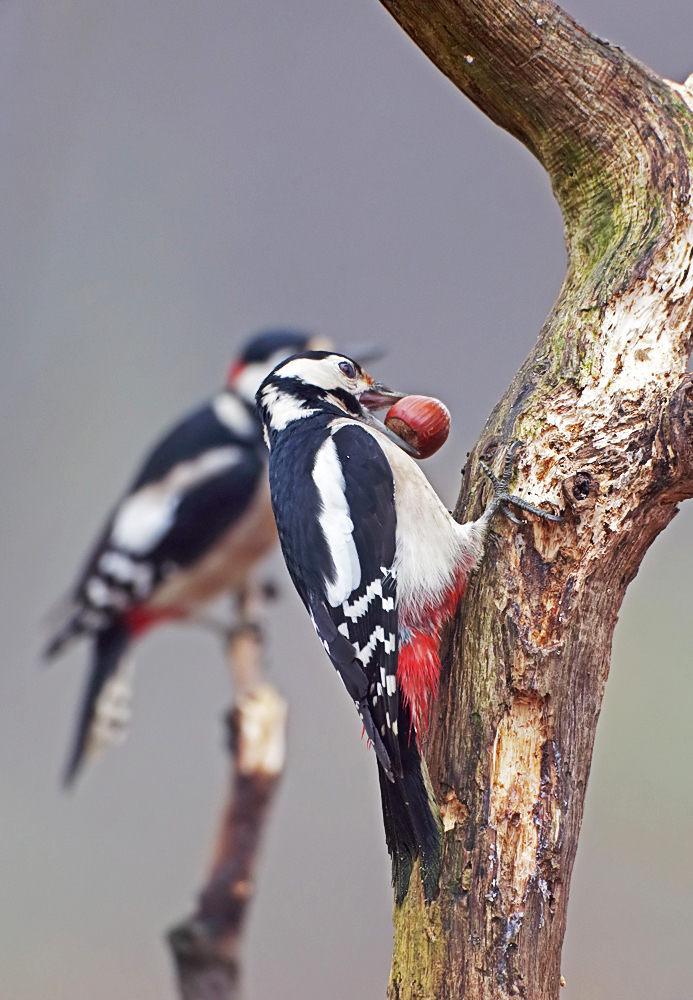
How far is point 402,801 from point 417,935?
17 cm

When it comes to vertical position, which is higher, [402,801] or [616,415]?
[616,415]

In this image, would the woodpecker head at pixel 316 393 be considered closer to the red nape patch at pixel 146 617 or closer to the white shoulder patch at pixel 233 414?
the white shoulder patch at pixel 233 414

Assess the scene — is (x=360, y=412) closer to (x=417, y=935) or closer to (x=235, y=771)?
(x=417, y=935)

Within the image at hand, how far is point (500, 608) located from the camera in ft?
3.77

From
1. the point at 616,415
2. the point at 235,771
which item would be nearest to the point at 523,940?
the point at 616,415

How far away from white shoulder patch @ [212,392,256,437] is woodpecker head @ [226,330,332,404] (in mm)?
29

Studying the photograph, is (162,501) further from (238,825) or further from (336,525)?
(336,525)

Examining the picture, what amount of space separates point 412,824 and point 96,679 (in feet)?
4.08

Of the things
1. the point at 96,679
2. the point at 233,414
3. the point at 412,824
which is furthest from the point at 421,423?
the point at 96,679

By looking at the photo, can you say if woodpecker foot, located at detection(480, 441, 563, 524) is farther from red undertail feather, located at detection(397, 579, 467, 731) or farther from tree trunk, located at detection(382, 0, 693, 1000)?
red undertail feather, located at detection(397, 579, 467, 731)

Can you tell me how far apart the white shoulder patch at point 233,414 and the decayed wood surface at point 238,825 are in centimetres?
42

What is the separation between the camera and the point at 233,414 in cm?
217

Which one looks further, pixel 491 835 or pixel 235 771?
pixel 235 771

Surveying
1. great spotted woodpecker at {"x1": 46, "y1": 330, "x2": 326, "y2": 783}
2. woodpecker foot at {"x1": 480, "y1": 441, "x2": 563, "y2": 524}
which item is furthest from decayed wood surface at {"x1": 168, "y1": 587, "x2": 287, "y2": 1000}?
woodpecker foot at {"x1": 480, "y1": 441, "x2": 563, "y2": 524}
